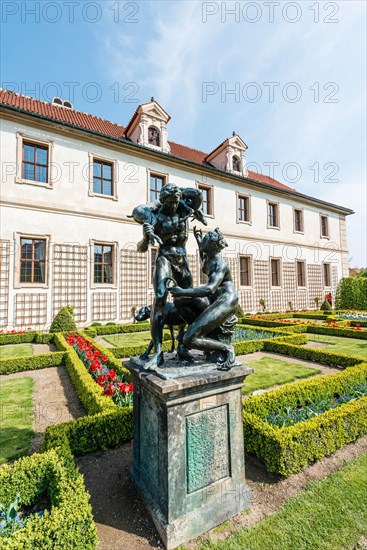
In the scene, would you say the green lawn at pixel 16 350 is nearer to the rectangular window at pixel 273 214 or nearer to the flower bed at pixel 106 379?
the flower bed at pixel 106 379

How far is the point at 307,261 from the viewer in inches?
894

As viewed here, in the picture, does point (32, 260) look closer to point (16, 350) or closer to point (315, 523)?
point (16, 350)

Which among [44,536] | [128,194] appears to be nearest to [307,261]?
[128,194]

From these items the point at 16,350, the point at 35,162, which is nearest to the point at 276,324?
the point at 16,350

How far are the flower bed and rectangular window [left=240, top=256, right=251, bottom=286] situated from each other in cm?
1319

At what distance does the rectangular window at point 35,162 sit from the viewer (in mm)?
11953

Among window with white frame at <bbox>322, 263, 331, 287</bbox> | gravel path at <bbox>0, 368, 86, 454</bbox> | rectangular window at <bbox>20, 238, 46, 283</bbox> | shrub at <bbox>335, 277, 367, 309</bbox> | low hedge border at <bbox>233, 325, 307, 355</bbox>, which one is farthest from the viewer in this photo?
window with white frame at <bbox>322, 263, 331, 287</bbox>

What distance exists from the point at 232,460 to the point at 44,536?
1.56 meters

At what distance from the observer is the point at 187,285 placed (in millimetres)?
3260

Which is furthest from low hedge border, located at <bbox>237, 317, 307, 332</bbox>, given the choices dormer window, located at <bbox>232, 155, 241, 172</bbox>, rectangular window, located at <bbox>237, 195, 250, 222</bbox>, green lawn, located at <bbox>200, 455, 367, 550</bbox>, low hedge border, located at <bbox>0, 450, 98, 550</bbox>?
dormer window, located at <bbox>232, 155, 241, 172</bbox>

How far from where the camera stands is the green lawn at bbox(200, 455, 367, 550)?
2162 mm

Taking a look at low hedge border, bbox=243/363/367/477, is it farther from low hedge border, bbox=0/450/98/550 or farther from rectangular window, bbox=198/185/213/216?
rectangular window, bbox=198/185/213/216

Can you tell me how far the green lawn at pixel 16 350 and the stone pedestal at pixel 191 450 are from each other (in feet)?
23.1

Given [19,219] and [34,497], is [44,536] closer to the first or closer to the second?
[34,497]
